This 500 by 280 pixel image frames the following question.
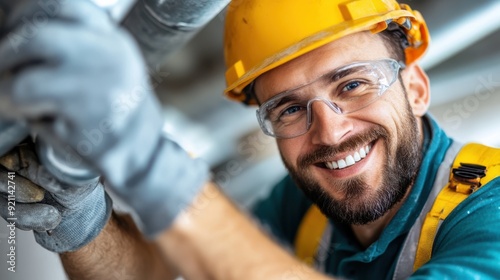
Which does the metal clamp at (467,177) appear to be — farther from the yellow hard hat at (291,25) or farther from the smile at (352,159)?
the yellow hard hat at (291,25)

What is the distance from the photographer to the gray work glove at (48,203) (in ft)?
4.02

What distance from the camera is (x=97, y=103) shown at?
82 cm

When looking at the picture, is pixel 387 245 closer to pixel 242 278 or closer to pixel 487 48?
pixel 242 278

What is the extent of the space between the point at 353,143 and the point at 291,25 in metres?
0.41

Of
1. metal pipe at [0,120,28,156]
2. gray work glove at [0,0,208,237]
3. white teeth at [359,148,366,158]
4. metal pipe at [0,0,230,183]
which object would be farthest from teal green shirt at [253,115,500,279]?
metal pipe at [0,120,28,156]

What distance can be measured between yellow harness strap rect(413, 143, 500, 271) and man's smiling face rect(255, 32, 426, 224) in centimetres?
16

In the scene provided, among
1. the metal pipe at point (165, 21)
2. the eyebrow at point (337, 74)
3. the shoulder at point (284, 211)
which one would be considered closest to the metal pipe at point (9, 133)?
the metal pipe at point (165, 21)

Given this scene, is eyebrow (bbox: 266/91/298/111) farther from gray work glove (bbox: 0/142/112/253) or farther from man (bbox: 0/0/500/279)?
gray work glove (bbox: 0/142/112/253)

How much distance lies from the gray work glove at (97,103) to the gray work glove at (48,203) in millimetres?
290

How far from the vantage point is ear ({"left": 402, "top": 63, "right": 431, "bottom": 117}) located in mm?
1875

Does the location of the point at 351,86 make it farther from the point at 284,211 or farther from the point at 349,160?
the point at 284,211

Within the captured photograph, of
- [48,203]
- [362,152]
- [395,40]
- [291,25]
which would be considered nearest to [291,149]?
[362,152]

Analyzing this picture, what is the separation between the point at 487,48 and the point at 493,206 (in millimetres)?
2447

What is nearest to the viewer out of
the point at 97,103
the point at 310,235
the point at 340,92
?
the point at 97,103
